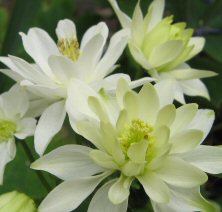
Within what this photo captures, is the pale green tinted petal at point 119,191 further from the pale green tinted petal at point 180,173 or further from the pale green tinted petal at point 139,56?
the pale green tinted petal at point 139,56

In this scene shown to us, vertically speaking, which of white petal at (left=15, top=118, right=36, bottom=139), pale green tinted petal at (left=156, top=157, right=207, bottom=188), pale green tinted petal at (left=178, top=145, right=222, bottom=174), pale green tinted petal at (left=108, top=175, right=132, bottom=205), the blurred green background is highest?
white petal at (left=15, top=118, right=36, bottom=139)

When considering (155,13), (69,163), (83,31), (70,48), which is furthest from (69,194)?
(83,31)

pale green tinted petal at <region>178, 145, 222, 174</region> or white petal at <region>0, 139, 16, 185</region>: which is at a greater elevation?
white petal at <region>0, 139, 16, 185</region>

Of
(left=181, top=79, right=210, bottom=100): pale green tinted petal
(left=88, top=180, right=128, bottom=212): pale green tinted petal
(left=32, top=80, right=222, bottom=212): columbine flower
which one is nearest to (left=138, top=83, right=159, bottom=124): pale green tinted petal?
(left=32, top=80, right=222, bottom=212): columbine flower

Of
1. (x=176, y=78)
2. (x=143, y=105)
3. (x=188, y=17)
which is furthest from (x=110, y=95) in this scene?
(x=188, y=17)

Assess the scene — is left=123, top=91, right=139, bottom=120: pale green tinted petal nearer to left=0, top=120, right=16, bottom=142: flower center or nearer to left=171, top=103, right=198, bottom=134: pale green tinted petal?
left=171, top=103, right=198, bottom=134: pale green tinted petal

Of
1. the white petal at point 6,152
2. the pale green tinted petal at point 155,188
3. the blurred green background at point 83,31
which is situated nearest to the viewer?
the pale green tinted petal at point 155,188

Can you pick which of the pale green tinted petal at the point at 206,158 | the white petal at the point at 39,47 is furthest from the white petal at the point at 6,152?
the pale green tinted petal at the point at 206,158
